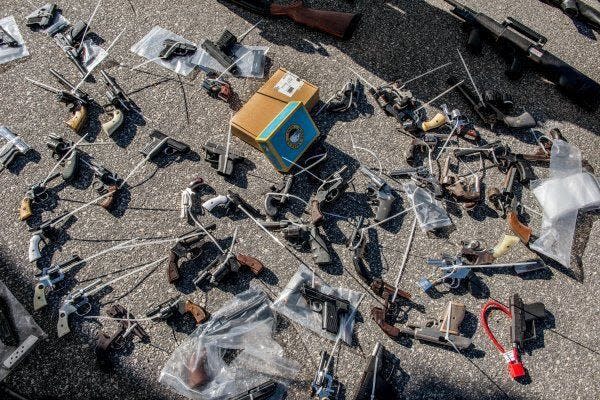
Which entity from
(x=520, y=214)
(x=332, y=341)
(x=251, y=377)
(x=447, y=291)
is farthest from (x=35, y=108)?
(x=520, y=214)

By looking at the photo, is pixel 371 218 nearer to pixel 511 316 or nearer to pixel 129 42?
pixel 511 316

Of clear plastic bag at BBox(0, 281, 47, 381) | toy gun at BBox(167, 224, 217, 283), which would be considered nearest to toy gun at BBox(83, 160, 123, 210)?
toy gun at BBox(167, 224, 217, 283)

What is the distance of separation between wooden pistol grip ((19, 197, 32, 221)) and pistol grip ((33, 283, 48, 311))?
2.83ft

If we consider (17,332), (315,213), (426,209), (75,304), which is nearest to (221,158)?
(315,213)

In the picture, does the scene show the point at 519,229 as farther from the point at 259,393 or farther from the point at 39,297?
the point at 39,297

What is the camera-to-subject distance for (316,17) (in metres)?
6.21

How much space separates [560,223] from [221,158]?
13.0ft

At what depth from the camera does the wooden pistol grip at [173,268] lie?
185 inches

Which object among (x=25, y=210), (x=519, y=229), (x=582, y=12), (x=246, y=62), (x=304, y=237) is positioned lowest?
(x=25, y=210)

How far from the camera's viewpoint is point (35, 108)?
582cm

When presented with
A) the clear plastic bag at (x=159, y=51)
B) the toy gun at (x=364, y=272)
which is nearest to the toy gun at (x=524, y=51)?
the toy gun at (x=364, y=272)

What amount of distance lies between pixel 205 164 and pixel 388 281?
2.55m

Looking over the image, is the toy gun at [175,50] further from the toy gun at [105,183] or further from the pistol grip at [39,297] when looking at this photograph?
the pistol grip at [39,297]

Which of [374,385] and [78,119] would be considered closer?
[374,385]
